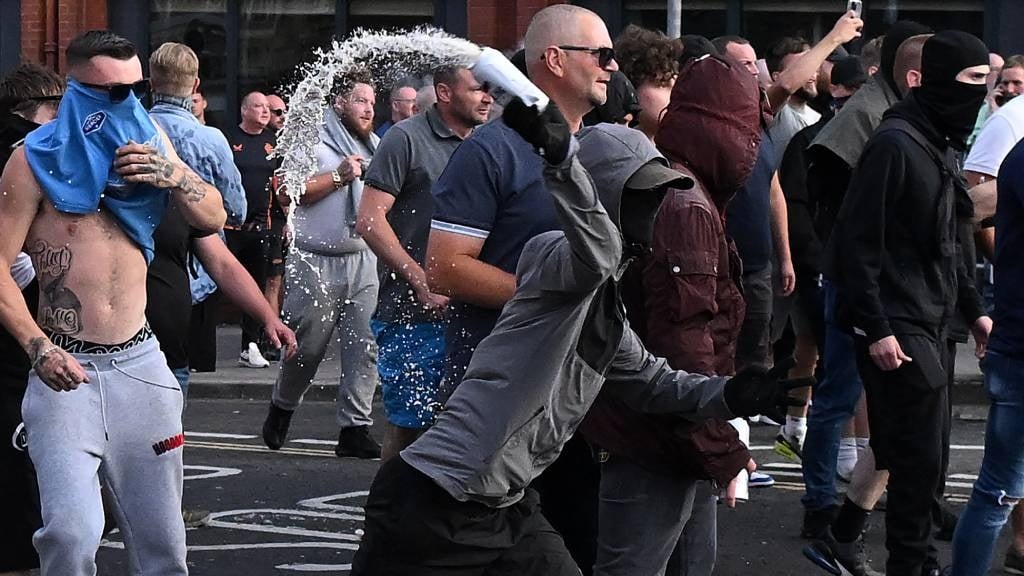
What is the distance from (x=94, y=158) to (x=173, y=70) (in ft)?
8.49

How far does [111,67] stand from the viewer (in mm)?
5395

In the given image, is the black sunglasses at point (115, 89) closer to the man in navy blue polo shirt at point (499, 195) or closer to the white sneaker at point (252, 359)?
the man in navy blue polo shirt at point (499, 195)

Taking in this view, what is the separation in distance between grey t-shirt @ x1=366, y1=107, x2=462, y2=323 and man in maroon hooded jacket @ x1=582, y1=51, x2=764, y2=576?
92.9 inches

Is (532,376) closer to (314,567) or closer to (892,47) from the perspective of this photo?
(314,567)

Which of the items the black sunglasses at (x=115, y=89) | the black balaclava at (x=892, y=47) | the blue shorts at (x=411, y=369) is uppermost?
the black sunglasses at (x=115, y=89)

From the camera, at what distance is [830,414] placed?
25.6 ft

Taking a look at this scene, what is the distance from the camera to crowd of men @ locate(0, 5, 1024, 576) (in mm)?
4336

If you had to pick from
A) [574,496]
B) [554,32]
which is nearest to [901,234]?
[574,496]

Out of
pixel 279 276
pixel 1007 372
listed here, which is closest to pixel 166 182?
pixel 1007 372

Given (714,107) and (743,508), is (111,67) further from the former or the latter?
(743,508)

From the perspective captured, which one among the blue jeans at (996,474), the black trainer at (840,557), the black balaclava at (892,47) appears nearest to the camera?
the blue jeans at (996,474)

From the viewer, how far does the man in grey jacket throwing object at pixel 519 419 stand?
4.23m

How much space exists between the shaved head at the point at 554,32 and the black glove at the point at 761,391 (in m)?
1.26

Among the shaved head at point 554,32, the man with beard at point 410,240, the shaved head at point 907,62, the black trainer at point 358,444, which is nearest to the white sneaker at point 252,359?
the black trainer at point 358,444
